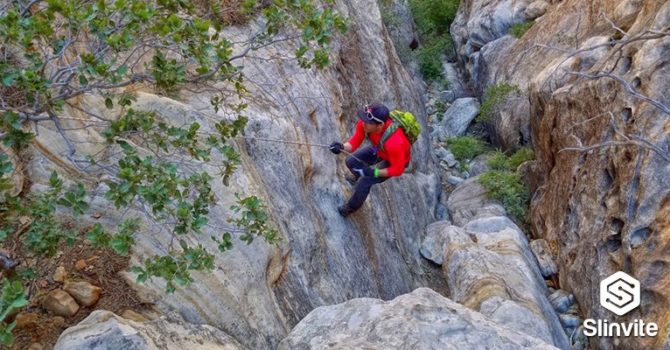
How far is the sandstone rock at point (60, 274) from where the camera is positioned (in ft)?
17.4

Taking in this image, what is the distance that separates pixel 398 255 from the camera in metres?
11.0

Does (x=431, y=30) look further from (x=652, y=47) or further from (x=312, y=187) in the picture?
(x=312, y=187)

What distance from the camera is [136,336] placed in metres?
4.62

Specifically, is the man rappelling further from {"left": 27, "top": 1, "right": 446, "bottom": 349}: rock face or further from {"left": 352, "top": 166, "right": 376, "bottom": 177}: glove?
{"left": 27, "top": 1, "right": 446, "bottom": 349}: rock face

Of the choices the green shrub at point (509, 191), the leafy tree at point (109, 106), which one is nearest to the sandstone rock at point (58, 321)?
the leafy tree at point (109, 106)

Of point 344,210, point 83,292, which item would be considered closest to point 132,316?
point 83,292

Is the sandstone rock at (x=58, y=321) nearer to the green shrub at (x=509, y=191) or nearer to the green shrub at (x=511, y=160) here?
the green shrub at (x=509, y=191)

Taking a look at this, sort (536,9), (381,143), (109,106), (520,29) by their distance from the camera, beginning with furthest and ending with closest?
(536,9)
(520,29)
(381,143)
(109,106)

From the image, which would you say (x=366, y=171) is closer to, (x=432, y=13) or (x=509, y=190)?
(x=509, y=190)

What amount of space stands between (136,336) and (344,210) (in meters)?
4.86

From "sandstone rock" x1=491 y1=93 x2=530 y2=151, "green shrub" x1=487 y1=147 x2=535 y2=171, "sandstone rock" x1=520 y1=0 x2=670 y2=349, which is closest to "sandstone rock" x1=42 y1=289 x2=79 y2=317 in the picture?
"sandstone rock" x1=520 y1=0 x2=670 y2=349

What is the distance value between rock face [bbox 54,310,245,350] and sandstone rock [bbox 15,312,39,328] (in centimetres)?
43

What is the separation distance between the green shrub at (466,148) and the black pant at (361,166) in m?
8.90
